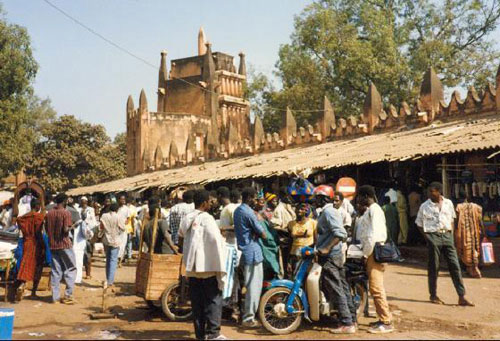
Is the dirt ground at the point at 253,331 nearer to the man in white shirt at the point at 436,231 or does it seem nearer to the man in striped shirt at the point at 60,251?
the man in striped shirt at the point at 60,251

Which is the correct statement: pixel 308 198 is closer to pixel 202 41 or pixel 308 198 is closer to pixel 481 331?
pixel 481 331

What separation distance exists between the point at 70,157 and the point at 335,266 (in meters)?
33.7

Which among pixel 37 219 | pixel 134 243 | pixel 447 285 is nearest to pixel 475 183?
pixel 447 285

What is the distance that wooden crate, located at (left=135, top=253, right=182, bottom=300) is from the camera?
22.4 feet

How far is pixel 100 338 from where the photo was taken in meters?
6.01

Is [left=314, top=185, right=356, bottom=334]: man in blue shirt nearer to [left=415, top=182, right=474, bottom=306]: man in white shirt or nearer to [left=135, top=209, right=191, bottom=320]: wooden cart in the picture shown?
[left=135, top=209, right=191, bottom=320]: wooden cart

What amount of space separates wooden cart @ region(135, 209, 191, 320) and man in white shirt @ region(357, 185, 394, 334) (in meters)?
2.23

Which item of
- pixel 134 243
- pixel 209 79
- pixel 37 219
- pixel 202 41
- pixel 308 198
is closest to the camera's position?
pixel 308 198

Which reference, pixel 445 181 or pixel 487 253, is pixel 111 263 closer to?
pixel 487 253

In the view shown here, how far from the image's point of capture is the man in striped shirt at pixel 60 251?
26.9 ft

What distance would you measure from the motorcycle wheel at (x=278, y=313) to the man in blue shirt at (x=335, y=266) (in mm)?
413

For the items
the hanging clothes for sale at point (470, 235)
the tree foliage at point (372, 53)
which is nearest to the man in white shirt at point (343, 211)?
the hanging clothes for sale at point (470, 235)

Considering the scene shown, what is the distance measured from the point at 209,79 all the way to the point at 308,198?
104ft

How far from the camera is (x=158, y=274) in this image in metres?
6.88
